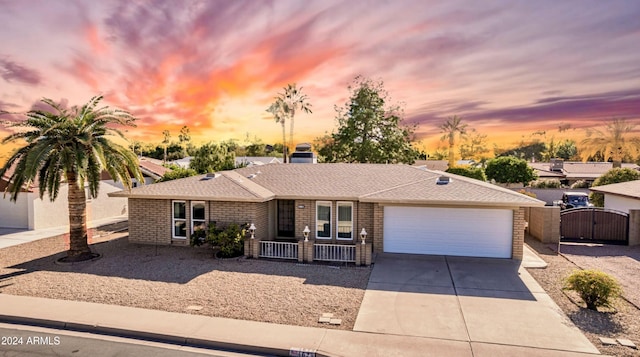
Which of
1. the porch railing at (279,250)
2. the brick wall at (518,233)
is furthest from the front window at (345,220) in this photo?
the brick wall at (518,233)

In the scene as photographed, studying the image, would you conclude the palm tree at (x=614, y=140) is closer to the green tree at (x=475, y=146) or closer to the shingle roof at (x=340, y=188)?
the green tree at (x=475, y=146)

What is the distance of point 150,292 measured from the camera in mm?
10789

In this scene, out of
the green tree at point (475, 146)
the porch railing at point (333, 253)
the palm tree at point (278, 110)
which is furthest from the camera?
the green tree at point (475, 146)

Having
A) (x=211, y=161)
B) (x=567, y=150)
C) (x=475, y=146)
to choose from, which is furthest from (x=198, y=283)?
(x=567, y=150)

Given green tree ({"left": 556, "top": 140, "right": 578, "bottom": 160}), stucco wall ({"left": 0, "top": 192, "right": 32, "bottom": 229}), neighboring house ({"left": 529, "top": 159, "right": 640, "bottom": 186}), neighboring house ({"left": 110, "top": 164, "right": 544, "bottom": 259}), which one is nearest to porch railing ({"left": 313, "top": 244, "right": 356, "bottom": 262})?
neighboring house ({"left": 110, "top": 164, "right": 544, "bottom": 259})

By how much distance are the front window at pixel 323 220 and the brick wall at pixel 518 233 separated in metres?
7.66

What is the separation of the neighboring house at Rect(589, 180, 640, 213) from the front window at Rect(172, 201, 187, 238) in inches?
914

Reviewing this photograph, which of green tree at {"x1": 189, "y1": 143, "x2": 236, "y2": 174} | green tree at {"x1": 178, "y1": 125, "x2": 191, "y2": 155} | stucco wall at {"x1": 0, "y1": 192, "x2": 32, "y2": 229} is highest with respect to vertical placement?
green tree at {"x1": 178, "y1": 125, "x2": 191, "y2": 155}

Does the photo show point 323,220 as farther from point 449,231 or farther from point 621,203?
point 621,203

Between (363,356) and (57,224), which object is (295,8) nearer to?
(363,356)

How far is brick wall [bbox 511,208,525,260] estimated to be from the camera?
1393cm

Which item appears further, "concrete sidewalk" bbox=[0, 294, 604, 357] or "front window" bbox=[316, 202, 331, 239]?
"front window" bbox=[316, 202, 331, 239]

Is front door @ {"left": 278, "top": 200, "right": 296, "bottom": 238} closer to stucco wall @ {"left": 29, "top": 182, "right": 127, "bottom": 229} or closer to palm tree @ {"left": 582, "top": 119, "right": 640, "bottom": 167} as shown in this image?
stucco wall @ {"left": 29, "top": 182, "right": 127, "bottom": 229}

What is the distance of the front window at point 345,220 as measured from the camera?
15.9m
